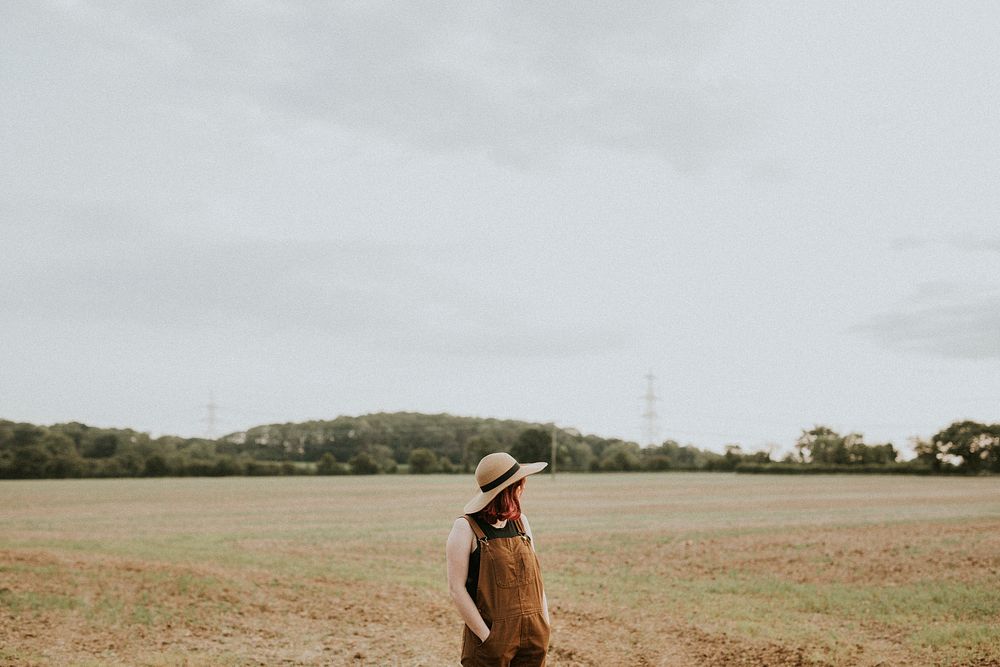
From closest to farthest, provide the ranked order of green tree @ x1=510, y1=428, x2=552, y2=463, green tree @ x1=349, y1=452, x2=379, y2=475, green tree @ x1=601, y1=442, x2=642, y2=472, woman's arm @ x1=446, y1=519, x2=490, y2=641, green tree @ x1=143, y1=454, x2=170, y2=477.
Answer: woman's arm @ x1=446, y1=519, x2=490, y2=641, green tree @ x1=143, y1=454, x2=170, y2=477, green tree @ x1=349, y1=452, x2=379, y2=475, green tree @ x1=510, y1=428, x2=552, y2=463, green tree @ x1=601, y1=442, x2=642, y2=472

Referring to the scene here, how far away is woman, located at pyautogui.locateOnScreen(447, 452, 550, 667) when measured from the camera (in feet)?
14.8

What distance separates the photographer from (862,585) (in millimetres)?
14383

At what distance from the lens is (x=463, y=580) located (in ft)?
14.8

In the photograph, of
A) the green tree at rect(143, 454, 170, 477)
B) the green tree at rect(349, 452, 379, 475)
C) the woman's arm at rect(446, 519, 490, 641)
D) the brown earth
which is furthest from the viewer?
the green tree at rect(349, 452, 379, 475)

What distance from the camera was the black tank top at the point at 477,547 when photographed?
4.57m

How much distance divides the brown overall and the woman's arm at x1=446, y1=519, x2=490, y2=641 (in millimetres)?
58

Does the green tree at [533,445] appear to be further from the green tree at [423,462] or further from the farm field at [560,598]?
the farm field at [560,598]

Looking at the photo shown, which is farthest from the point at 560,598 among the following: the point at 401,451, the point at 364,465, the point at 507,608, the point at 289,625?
the point at 401,451

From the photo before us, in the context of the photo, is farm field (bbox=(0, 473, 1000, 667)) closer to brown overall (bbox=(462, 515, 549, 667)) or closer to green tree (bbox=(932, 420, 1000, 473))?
brown overall (bbox=(462, 515, 549, 667))

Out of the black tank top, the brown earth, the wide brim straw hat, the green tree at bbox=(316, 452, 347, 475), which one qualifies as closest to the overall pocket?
the black tank top

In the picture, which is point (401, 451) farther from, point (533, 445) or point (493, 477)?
point (493, 477)

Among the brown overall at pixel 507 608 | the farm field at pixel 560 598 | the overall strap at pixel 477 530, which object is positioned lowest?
the farm field at pixel 560 598

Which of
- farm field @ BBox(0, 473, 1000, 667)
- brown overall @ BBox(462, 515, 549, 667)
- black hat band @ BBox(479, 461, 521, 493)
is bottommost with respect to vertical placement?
farm field @ BBox(0, 473, 1000, 667)

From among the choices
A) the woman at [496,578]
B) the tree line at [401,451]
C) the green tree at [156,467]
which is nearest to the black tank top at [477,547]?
the woman at [496,578]
